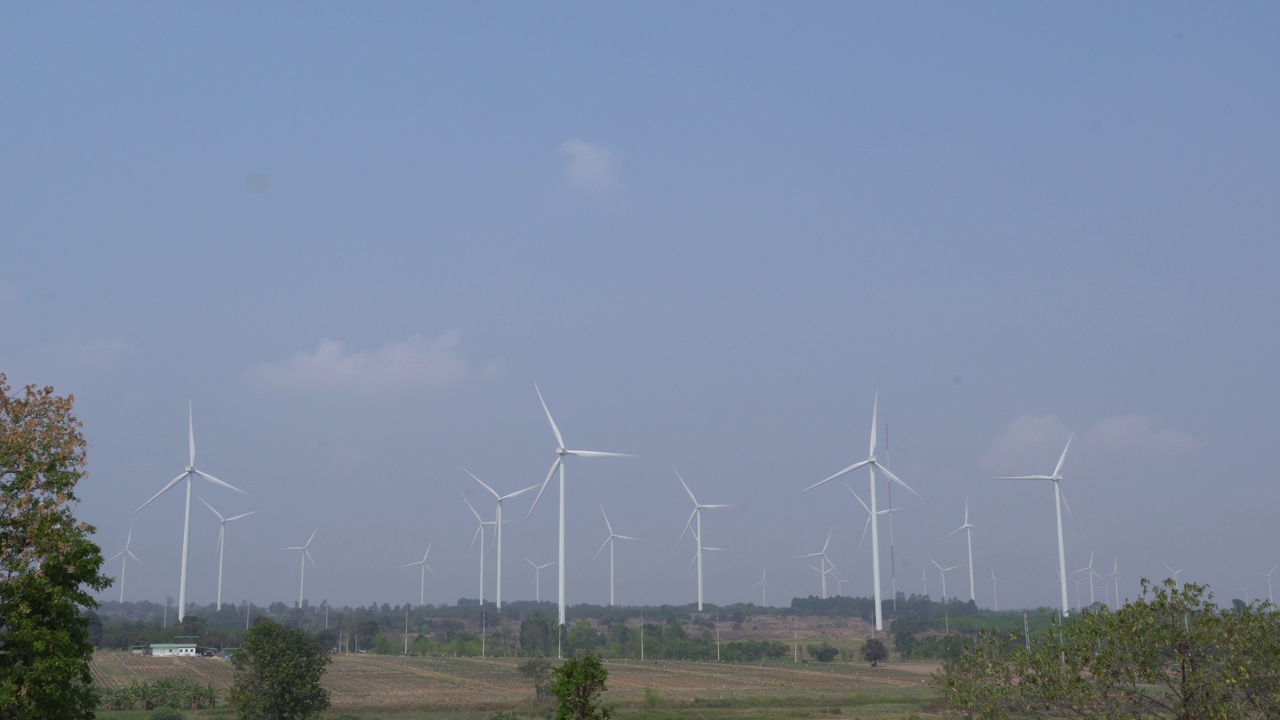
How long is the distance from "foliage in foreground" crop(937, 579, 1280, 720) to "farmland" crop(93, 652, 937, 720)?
179ft

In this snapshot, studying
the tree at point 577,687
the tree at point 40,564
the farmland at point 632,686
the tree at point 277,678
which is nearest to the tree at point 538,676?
the farmland at point 632,686

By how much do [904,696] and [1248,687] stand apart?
84.3 m

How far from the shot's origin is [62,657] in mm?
29891

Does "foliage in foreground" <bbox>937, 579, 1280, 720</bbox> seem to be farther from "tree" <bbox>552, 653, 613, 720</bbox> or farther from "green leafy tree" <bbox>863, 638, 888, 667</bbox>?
"green leafy tree" <bbox>863, 638, 888, 667</bbox>

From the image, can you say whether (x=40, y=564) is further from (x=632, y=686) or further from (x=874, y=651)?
(x=874, y=651)

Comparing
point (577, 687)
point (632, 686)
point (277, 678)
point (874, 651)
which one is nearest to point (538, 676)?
point (632, 686)

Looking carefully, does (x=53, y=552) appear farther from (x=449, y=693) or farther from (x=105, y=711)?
(x=449, y=693)

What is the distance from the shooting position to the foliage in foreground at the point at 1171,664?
29.6 m

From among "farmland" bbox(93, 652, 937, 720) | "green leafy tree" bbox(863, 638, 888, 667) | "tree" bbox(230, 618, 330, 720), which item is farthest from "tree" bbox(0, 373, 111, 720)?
"green leafy tree" bbox(863, 638, 888, 667)

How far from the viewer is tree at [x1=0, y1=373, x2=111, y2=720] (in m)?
29.7

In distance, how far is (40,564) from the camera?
30.3 metres

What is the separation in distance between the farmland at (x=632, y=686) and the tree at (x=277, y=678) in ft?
28.2

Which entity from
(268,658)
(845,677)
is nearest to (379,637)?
(845,677)

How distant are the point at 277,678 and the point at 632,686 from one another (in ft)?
162
